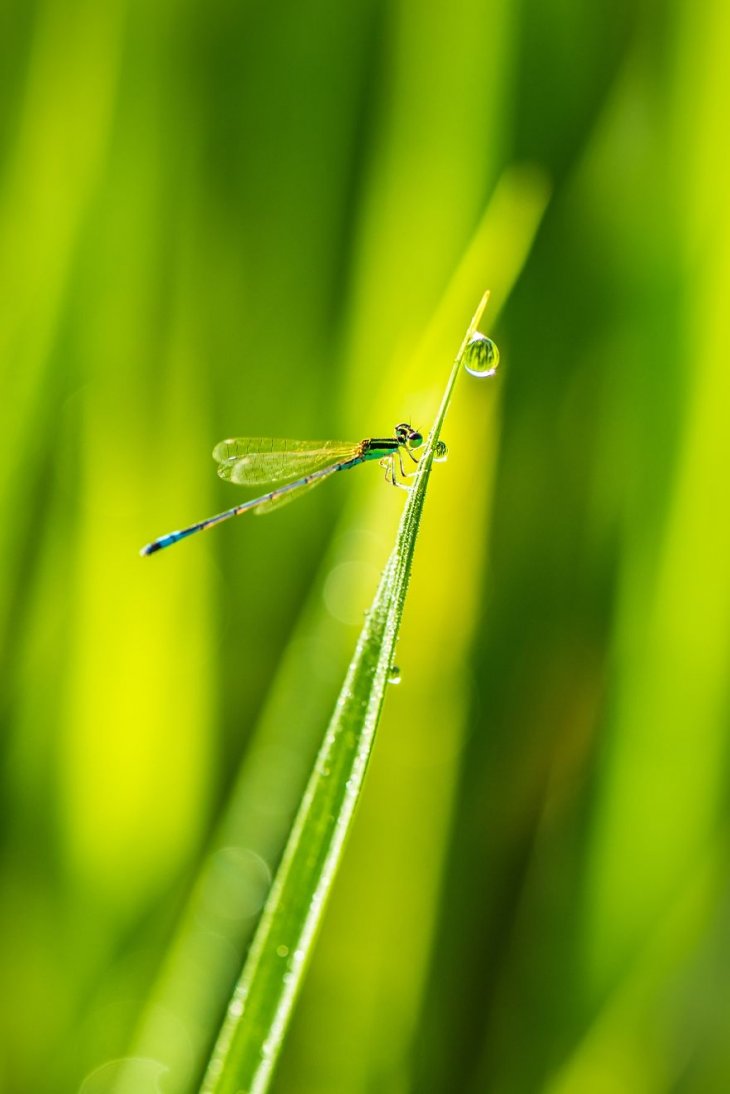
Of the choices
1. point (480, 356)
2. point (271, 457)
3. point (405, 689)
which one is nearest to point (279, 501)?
point (271, 457)

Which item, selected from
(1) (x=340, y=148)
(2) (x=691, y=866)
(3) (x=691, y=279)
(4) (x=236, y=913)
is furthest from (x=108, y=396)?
(2) (x=691, y=866)

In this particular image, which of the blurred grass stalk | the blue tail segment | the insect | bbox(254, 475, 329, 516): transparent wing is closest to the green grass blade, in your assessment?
the blurred grass stalk

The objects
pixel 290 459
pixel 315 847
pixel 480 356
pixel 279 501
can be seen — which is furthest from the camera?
pixel 290 459

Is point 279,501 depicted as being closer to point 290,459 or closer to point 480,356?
point 290,459

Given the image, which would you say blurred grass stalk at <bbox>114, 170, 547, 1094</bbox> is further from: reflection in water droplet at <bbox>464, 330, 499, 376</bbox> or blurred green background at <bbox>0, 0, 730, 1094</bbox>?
reflection in water droplet at <bbox>464, 330, 499, 376</bbox>

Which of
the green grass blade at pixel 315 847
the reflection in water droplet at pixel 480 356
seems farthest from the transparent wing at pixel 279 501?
the green grass blade at pixel 315 847

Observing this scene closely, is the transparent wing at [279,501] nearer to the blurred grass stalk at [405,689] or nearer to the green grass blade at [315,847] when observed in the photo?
the blurred grass stalk at [405,689]
